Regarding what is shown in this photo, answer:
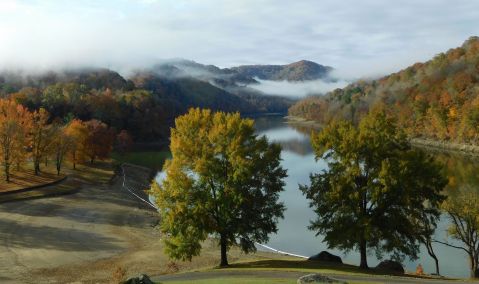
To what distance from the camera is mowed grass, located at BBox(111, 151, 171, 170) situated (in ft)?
433

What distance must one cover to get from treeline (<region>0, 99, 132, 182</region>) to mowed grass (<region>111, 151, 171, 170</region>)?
43.9 feet

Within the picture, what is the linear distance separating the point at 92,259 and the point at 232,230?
17.0 metres

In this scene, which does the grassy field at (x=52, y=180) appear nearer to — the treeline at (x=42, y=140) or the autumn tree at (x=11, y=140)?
the treeline at (x=42, y=140)

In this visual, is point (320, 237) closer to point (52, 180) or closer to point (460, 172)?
point (52, 180)

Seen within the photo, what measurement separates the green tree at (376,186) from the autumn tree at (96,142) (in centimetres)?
7981

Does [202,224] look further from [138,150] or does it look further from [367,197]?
[138,150]

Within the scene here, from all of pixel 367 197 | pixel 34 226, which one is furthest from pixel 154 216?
pixel 367 197

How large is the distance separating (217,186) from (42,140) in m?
64.6

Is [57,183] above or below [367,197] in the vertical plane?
below

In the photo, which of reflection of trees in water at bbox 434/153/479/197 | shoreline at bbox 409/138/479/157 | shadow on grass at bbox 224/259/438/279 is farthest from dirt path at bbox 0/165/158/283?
shoreline at bbox 409/138/479/157

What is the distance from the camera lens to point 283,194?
83.0 metres

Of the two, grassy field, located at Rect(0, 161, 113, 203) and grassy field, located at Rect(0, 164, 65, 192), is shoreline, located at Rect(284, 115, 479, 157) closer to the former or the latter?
grassy field, located at Rect(0, 161, 113, 203)

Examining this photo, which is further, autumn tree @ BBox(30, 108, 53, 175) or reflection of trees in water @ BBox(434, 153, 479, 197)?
autumn tree @ BBox(30, 108, 53, 175)

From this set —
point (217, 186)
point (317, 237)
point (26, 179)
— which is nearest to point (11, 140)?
point (26, 179)
